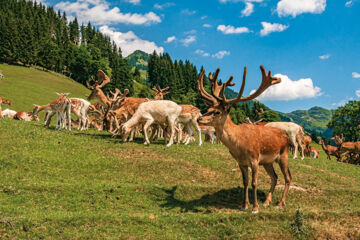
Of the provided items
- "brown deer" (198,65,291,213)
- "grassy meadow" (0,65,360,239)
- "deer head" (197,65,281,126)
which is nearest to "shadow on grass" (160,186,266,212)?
"grassy meadow" (0,65,360,239)

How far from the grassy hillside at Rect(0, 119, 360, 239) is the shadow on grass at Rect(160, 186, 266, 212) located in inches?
1.4

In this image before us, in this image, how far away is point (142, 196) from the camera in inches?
358

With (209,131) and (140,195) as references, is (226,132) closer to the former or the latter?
(140,195)

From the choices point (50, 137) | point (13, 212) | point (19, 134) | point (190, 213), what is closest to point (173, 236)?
point (190, 213)

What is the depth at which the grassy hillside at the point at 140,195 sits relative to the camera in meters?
6.72

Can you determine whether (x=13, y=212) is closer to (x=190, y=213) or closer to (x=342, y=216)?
(x=190, y=213)

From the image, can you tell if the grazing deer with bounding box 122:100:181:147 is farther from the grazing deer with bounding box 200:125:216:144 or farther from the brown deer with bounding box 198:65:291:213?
the grazing deer with bounding box 200:125:216:144

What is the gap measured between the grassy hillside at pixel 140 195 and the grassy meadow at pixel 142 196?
3 centimetres

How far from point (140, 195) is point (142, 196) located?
0.28ft

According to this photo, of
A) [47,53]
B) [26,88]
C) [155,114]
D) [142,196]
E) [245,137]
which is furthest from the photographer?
[47,53]

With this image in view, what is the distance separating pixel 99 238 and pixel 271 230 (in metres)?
4.34

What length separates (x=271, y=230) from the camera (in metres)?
6.83

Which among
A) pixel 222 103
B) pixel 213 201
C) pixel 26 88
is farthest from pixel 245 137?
pixel 26 88

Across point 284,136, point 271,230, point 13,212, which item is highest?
point 284,136
